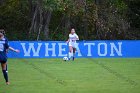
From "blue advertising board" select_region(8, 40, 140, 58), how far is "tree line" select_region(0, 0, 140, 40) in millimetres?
7564

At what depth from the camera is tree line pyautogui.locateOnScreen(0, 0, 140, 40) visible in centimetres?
4244

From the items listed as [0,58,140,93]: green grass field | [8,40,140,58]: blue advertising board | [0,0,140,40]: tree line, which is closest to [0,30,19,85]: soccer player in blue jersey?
[0,58,140,93]: green grass field

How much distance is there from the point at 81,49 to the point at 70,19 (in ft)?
41.1

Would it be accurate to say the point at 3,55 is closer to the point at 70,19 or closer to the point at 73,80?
the point at 73,80

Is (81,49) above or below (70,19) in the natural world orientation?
below

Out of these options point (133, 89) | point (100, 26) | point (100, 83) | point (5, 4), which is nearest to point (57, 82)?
point (100, 83)

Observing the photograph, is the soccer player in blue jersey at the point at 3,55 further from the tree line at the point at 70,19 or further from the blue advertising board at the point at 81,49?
the tree line at the point at 70,19

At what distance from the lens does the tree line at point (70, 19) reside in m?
42.4

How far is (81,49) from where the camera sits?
3422cm

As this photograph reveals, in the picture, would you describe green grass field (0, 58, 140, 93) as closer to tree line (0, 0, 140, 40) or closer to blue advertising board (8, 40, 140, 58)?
blue advertising board (8, 40, 140, 58)

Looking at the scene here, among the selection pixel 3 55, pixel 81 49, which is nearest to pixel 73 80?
pixel 3 55

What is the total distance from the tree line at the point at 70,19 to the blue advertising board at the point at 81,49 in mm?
7564

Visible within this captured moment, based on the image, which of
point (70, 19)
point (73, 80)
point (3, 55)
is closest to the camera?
point (3, 55)

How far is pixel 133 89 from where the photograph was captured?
644 inches
